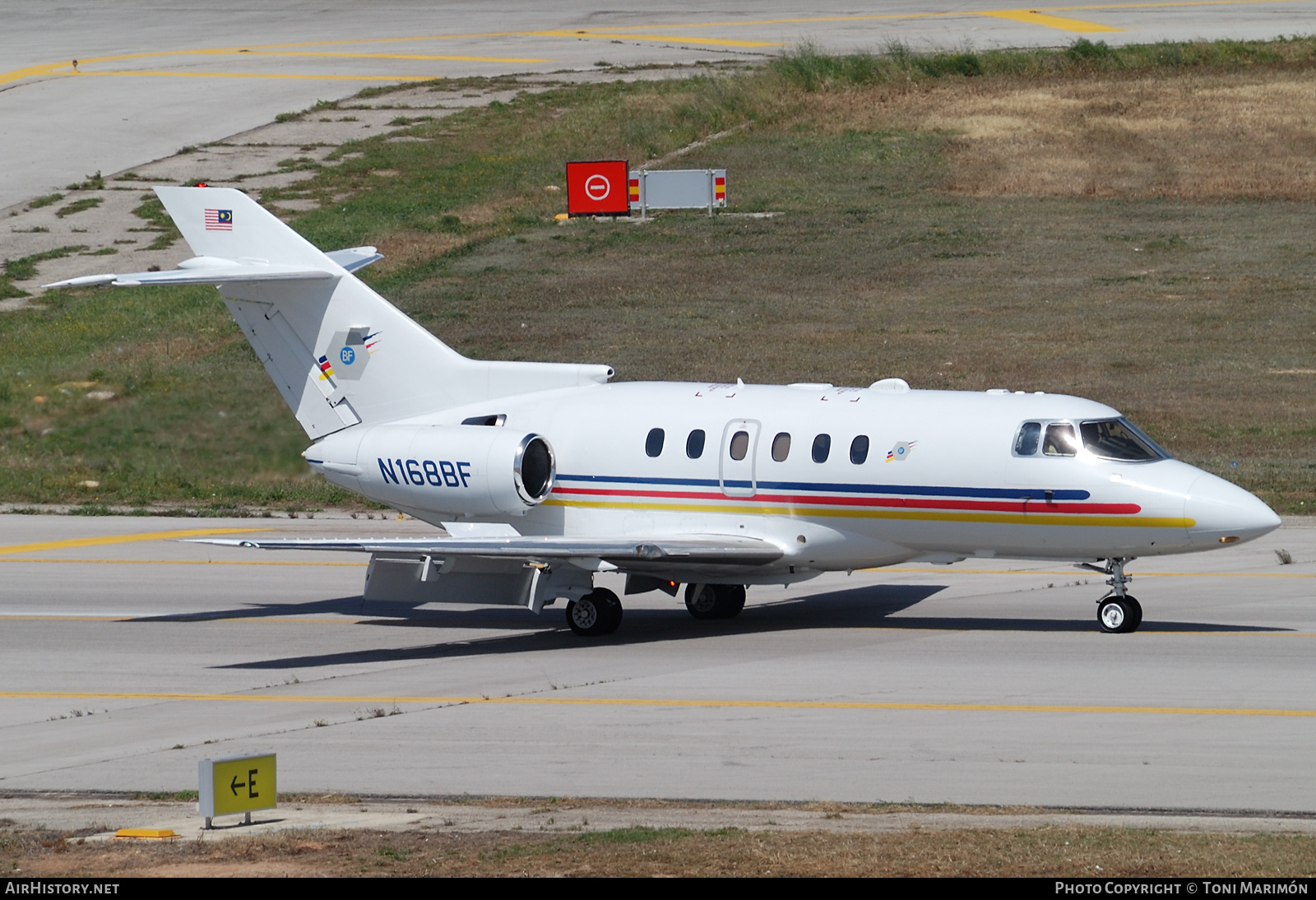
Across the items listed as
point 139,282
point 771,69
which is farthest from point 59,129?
point 139,282

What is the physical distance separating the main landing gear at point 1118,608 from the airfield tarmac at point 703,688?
0.90 feet

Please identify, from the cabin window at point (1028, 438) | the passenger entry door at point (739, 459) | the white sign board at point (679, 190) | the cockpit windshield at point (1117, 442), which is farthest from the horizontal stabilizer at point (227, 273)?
the white sign board at point (679, 190)

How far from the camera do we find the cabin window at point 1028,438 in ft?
73.2

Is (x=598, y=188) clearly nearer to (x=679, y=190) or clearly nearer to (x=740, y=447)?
(x=679, y=190)

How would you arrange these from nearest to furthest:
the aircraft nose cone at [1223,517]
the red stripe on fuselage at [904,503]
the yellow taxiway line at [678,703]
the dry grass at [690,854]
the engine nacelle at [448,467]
Answer: 1. the dry grass at [690,854]
2. the yellow taxiway line at [678,703]
3. the aircraft nose cone at [1223,517]
4. the red stripe on fuselage at [904,503]
5. the engine nacelle at [448,467]

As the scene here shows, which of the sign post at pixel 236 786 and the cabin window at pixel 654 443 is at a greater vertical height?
the cabin window at pixel 654 443

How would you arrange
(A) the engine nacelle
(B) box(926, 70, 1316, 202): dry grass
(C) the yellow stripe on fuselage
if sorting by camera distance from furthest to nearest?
(B) box(926, 70, 1316, 202): dry grass → (A) the engine nacelle → (C) the yellow stripe on fuselage

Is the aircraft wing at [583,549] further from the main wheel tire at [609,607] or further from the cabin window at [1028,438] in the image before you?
the cabin window at [1028,438]

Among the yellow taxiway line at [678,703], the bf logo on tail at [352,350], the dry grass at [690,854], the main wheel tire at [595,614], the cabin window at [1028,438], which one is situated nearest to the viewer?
the dry grass at [690,854]

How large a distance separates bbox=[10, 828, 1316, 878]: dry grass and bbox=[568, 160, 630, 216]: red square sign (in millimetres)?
46416

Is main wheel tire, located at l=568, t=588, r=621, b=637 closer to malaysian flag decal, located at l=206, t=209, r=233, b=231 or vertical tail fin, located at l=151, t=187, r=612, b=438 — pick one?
vertical tail fin, located at l=151, t=187, r=612, b=438

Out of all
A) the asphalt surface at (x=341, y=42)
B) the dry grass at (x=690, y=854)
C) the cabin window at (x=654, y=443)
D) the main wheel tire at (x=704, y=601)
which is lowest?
the main wheel tire at (x=704, y=601)

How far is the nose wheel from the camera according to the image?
22.4 metres

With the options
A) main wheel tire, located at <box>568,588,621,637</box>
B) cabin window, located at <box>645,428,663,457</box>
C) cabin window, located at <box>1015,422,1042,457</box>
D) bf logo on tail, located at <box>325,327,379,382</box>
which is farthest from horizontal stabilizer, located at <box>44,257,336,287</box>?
cabin window, located at <box>1015,422,1042,457</box>
